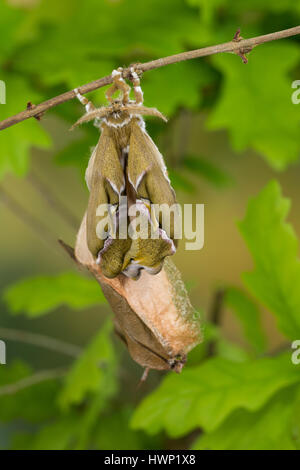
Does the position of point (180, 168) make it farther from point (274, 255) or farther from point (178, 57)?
point (178, 57)

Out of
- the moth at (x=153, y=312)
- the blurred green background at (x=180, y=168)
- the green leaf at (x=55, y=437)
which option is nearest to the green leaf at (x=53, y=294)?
the blurred green background at (x=180, y=168)

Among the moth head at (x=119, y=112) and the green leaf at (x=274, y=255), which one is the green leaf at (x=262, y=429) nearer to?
the green leaf at (x=274, y=255)

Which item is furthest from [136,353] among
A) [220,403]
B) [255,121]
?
[255,121]

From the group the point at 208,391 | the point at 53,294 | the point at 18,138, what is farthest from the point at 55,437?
the point at 18,138

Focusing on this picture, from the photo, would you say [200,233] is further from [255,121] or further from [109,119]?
Result: [255,121]

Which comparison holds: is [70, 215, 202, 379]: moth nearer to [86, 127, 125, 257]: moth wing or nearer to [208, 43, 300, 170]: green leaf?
[86, 127, 125, 257]: moth wing

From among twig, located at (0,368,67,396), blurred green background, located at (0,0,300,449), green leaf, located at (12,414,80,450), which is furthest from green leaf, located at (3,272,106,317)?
green leaf, located at (12,414,80,450)
